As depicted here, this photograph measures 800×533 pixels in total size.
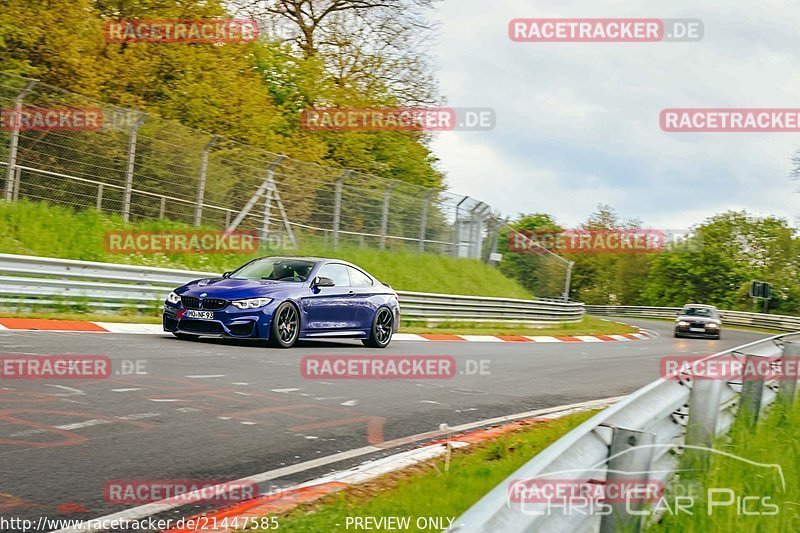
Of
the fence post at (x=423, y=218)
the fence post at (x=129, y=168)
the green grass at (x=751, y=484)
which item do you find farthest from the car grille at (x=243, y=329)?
the fence post at (x=423, y=218)

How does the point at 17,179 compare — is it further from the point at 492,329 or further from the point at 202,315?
the point at 492,329

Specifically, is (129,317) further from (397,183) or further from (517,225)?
(517,225)

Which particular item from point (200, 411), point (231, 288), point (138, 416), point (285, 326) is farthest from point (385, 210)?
point (138, 416)

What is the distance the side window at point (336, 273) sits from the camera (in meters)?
14.6

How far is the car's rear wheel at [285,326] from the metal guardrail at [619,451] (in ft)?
26.1

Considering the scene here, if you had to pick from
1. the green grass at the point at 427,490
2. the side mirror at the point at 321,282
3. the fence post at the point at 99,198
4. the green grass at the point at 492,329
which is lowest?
the green grass at the point at 427,490

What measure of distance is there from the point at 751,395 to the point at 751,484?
1.74 metres

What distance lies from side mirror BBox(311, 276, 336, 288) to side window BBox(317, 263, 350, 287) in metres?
0.18

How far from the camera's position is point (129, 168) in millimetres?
19219

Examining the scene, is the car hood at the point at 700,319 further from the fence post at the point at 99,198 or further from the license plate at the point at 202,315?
the license plate at the point at 202,315

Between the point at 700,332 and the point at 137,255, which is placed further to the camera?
the point at 700,332

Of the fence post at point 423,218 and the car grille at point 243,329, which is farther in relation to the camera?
the fence post at point 423,218

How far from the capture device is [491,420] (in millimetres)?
8930

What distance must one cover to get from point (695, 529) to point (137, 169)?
1708 centimetres
